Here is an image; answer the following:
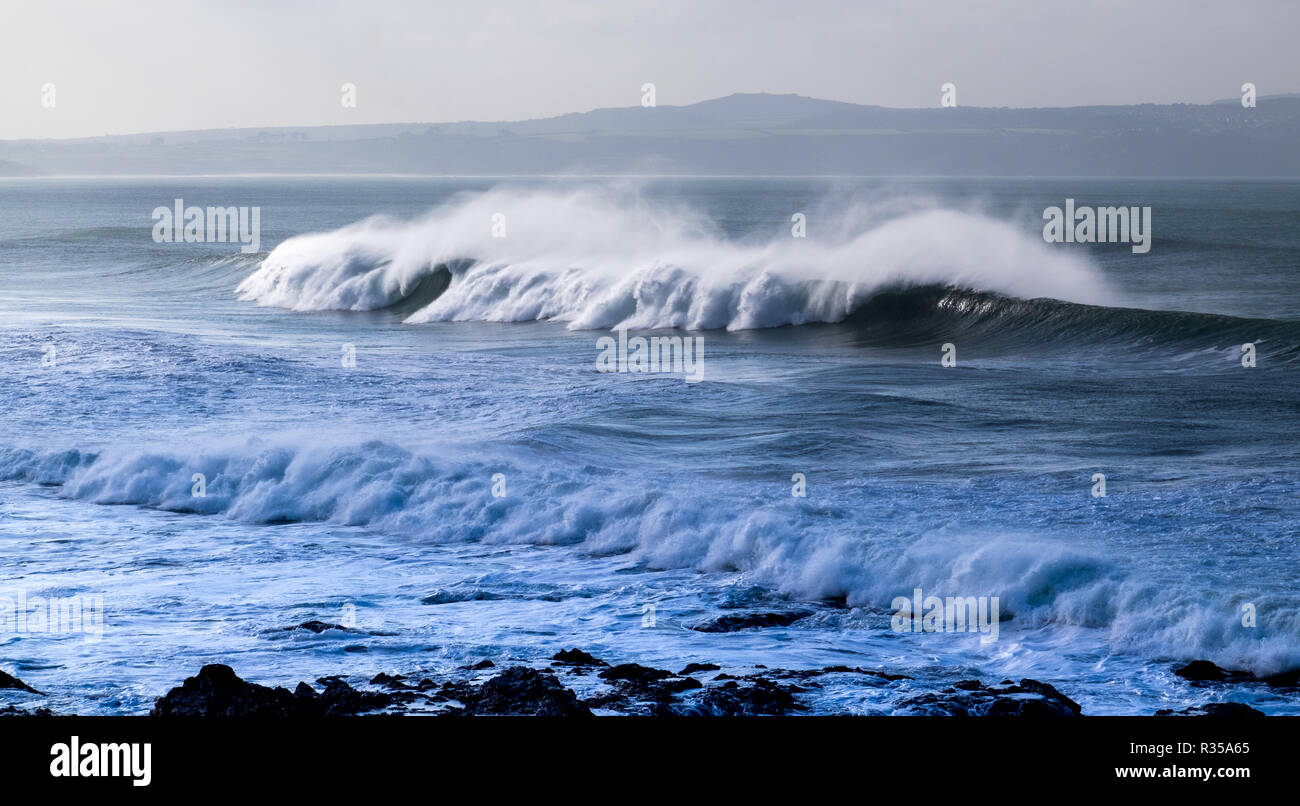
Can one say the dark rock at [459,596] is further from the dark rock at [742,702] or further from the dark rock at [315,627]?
the dark rock at [742,702]

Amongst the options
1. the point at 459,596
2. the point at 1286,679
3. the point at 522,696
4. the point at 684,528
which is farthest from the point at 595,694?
the point at 1286,679

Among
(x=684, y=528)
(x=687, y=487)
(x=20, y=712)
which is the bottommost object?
(x=20, y=712)

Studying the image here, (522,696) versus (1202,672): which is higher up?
(522,696)

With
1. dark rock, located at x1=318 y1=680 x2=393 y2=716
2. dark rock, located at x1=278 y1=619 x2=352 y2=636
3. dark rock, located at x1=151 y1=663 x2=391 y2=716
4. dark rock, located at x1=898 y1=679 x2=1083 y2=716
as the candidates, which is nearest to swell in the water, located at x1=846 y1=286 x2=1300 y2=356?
dark rock, located at x1=898 y1=679 x2=1083 y2=716

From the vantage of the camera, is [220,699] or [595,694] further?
[595,694]

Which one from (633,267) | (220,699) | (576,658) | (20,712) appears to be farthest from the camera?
(633,267)

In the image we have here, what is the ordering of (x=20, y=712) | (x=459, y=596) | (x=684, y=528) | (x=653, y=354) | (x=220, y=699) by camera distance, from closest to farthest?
(x=220, y=699) < (x=20, y=712) < (x=459, y=596) < (x=684, y=528) < (x=653, y=354)

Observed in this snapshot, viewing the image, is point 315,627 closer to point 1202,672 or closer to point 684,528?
point 684,528
